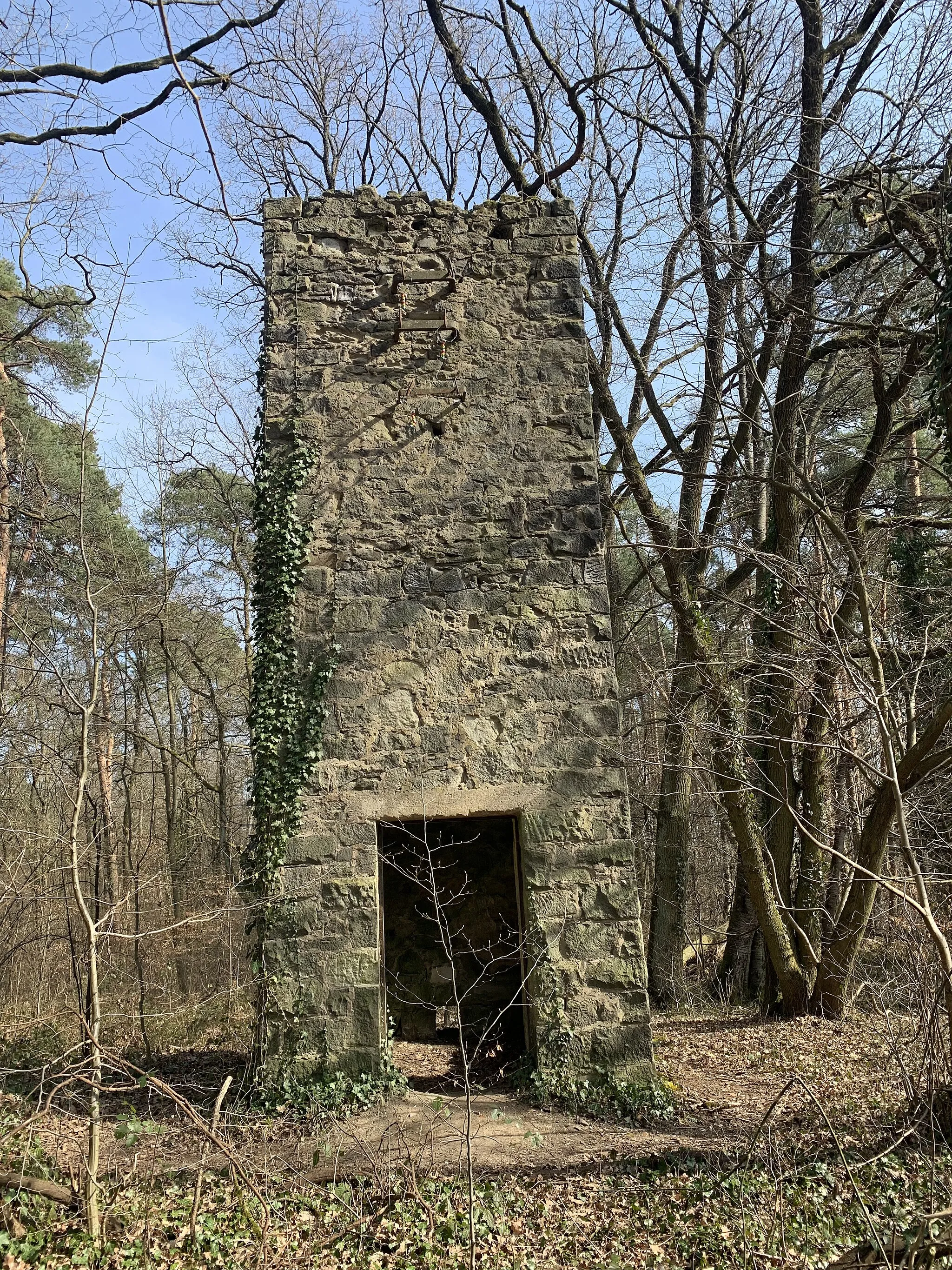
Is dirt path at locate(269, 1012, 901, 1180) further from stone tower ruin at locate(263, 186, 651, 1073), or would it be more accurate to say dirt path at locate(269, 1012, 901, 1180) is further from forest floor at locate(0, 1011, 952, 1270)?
stone tower ruin at locate(263, 186, 651, 1073)

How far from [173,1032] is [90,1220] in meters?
4.49

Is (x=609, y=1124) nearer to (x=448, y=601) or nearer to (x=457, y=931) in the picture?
(x=457, y=931)

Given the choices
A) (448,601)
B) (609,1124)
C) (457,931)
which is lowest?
(609,1124)

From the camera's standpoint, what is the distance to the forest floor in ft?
11.8

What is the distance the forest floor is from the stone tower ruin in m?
0.47

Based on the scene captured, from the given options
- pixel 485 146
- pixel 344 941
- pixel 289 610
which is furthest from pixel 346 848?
pixel 485 146

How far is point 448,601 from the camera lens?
5.49 metres

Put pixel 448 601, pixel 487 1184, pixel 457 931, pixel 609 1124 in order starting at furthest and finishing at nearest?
pixel 457 931
pixel 448 601
pixel 609 1124
pixel 487 1184

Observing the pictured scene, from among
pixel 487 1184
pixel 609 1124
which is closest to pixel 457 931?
pixel 609 1124

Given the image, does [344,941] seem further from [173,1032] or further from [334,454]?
[173,1032]

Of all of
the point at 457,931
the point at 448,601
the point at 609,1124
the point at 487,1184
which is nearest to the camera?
the point at 487,1184

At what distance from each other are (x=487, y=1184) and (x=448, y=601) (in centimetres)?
306

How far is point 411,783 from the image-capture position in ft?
17.1

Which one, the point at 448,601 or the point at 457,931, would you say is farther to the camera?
the point at 457,931
